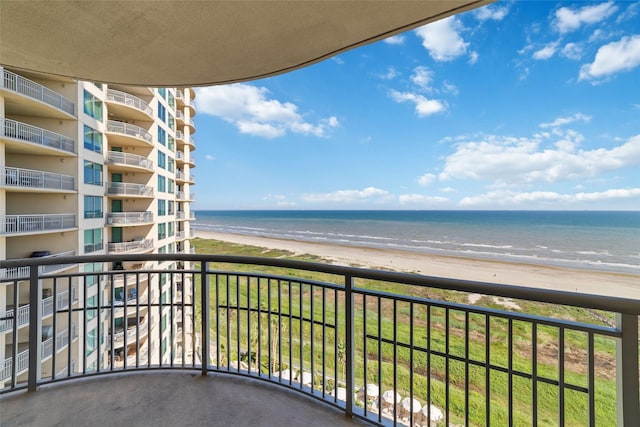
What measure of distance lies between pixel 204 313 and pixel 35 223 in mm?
11057

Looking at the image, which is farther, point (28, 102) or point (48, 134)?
point (48, 134)

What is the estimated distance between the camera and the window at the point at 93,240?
1098cm

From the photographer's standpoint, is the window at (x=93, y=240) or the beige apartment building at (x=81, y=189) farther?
the window at (x=93, y=240)

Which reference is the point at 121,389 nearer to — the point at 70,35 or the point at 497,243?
the point at 70,35

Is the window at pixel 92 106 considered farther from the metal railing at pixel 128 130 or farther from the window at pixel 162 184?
the window at pixel 162 184

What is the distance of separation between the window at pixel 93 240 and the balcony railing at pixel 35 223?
0.89 meters

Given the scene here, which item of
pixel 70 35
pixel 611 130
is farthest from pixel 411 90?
pixel 70 35

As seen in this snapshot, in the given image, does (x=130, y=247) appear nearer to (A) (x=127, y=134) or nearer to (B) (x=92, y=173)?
(B) (x=92, y=173)

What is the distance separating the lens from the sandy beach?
415 inches

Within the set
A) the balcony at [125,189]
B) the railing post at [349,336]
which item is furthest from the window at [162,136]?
the railing post at [349,336]

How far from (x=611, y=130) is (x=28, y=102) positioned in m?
32.2

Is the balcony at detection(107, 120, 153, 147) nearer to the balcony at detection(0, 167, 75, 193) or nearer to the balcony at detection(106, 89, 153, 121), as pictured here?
the balcony at detection(106, 89, 153, 121)

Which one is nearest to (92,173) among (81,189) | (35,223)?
(81,189)

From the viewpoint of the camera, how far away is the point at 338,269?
1.62 metres
